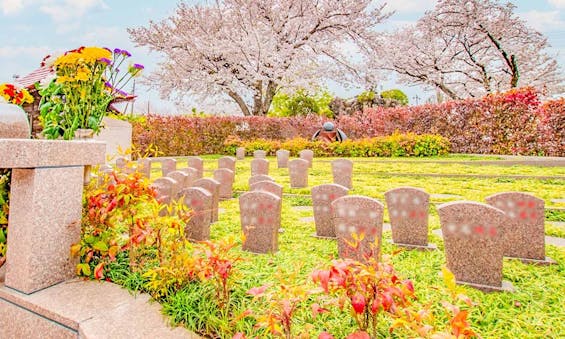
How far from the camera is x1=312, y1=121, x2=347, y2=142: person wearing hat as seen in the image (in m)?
17.7

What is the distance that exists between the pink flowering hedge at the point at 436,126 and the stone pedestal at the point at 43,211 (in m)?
7.80

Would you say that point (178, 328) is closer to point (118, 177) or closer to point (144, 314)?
point (144, 314)

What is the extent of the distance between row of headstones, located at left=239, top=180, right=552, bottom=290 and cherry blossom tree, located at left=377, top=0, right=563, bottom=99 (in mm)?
20555

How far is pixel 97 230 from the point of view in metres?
2.85

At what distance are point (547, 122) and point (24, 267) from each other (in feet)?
46.5

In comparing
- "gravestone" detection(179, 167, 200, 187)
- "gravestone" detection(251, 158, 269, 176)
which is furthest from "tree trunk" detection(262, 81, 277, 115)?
"gravestone" detection(179, 167, 200, 187)

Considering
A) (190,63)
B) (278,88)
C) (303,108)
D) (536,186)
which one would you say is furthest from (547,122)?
(303,108)

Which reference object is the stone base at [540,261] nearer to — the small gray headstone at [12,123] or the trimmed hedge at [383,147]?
the small gray headstone at [12,123]

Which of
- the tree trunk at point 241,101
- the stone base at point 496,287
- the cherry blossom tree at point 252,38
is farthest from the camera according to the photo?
the tree trunk at point 241,101

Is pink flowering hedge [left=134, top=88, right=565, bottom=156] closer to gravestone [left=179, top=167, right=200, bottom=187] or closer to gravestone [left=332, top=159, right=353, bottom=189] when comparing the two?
gravestone [left=179, top=167, right=200, bottom=187]

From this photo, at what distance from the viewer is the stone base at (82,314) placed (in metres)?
2.14

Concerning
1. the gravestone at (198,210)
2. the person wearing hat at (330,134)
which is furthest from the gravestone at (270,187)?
the person wearing hat at (330,134)

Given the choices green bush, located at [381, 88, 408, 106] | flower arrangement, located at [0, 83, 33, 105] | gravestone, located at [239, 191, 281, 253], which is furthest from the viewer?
green bush, located at [381, 88, 408, 106]

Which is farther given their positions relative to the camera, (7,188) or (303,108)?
(303,108)
